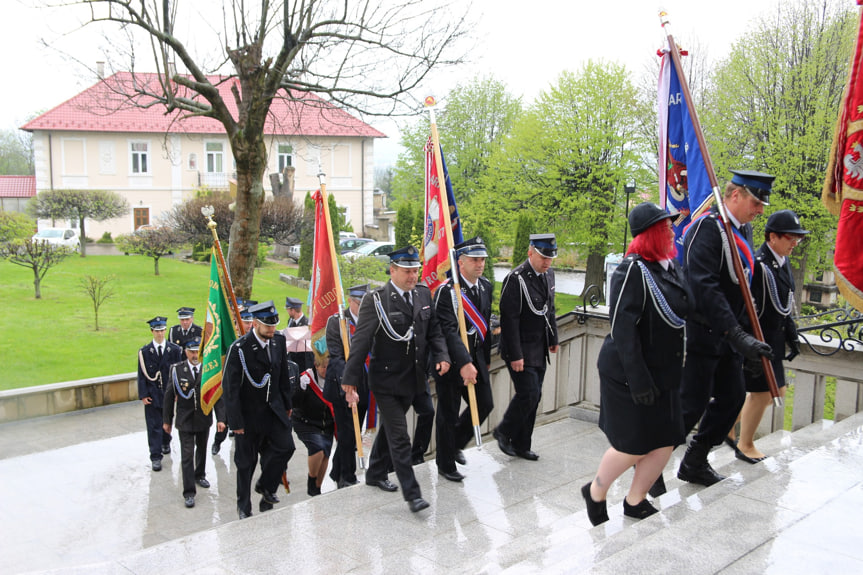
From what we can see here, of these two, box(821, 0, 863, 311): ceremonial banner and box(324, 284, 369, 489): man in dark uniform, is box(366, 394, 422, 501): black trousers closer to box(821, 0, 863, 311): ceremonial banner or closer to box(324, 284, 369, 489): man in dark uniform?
box(324, 284, 369, 489): man in dark uniform

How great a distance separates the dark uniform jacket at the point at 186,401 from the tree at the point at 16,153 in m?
81.1

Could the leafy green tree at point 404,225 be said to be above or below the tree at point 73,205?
below

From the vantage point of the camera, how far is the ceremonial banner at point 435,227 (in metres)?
7.29

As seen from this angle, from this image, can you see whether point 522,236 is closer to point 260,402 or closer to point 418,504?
point 260,402

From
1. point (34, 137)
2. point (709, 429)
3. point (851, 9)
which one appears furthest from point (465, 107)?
point (709, 429)

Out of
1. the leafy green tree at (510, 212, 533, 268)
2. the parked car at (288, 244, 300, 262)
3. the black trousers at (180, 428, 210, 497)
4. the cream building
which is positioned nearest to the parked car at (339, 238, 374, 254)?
the parked car at (288, 244, 300, 262)

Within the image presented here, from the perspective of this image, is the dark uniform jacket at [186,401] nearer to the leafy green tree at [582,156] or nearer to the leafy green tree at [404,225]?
the leafy green tree at [582,156]

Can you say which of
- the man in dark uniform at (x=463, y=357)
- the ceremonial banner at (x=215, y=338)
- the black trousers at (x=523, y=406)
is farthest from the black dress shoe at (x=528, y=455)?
the ceremonial banner at (x=215, y=338)

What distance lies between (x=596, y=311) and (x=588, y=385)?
33.0 inches

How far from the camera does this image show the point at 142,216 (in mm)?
48031

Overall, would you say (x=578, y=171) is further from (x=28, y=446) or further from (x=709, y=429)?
(x=709, y=429)

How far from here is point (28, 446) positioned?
10586mm

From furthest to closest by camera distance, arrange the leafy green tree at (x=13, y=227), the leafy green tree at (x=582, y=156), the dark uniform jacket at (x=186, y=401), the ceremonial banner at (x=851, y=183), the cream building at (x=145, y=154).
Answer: the cream building at (x=145, y=154), the leafy green tree at (x=582, y=156), the leafy green tree at (x=13, y=227), the dark uniform jacket at (x=186, y=401), the ceremonial banner at (x=851, y=183)

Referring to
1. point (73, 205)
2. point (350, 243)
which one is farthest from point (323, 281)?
point (350, 243)
